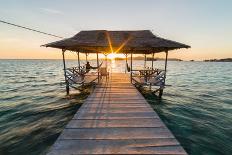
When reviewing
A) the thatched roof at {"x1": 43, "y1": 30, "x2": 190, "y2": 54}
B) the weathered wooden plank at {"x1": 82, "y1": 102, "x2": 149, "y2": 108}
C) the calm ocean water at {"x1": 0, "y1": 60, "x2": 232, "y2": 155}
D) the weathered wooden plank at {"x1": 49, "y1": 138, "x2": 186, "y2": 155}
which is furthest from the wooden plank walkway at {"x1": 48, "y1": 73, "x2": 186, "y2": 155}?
the thatched roof at {"x1": 43, "y1": 30, "x2": 190, "y2": 54}

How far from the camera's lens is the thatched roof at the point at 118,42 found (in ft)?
43.1

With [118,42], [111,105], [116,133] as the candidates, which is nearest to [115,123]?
[116,133]

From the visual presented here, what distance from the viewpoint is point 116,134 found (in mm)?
5109

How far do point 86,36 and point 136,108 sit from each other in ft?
34.4

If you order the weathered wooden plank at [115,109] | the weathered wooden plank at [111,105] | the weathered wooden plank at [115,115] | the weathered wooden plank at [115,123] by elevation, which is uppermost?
the weathered wooden plank at [115,123]

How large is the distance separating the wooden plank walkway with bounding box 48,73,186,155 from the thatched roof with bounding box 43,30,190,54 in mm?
6698

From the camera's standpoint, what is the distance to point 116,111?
7.28 metres

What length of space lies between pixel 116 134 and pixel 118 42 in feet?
33.9

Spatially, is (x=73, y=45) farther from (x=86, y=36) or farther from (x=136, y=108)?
(x=136, y=108)

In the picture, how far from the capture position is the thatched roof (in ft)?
43.1

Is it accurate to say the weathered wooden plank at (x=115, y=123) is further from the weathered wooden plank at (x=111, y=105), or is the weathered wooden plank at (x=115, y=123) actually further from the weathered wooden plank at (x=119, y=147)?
the weathered wooden plank at (x=111, y=105)

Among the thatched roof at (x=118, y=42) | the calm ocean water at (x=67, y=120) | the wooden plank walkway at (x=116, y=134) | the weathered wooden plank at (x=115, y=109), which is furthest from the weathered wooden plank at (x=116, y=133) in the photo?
the thatched roof at (x=118, y=42)

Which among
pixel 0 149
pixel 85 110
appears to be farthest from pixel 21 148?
pixel 85 110

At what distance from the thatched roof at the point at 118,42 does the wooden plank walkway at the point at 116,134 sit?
6698mm
